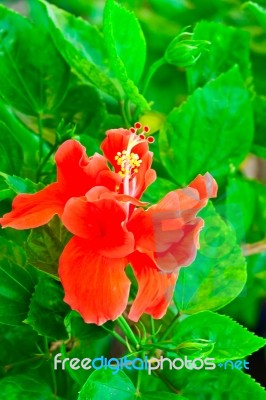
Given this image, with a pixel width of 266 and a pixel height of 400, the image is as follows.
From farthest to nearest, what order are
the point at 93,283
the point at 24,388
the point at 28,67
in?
the point at 28,67 < the point at 24,388 < the point at 93,283

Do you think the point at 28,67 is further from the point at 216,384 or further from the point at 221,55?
the point at 216,384

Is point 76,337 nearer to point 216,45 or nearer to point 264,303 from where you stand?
point 216,45

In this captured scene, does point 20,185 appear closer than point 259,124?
Yes

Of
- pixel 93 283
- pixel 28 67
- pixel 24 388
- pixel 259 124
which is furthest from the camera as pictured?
pixel 259 124

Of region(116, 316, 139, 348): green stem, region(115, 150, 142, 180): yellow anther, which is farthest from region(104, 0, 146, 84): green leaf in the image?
region(116, 316, 139, 348): green stem

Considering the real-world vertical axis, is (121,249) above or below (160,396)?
above

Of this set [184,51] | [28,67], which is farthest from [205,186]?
[28,67]

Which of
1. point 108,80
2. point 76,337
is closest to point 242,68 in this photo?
point 108,80
